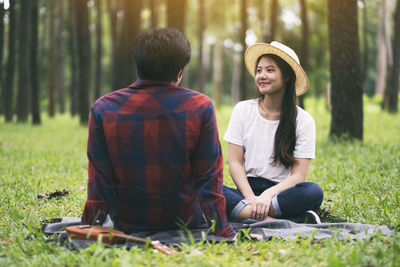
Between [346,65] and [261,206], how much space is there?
5943 mm

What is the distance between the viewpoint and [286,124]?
4.12 m

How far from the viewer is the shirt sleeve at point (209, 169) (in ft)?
10.2

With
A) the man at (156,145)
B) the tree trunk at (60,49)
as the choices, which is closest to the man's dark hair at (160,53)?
the man at (156,145)

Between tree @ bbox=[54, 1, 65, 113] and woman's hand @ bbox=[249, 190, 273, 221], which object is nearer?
woman's hand @ bbox=[249, 190, 273, 221]

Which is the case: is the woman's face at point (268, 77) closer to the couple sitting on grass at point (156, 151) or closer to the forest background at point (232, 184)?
the couple sitting on grass at point (156, 151)

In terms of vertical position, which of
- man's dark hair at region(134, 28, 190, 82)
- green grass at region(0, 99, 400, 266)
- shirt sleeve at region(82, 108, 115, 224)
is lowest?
green grass at region(0, 99, 400, 266)

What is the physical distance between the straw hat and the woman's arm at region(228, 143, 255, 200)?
841 mm

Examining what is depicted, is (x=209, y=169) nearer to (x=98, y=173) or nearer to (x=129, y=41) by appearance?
(x=98, y=173)

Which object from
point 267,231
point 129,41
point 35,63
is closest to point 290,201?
point 267,231

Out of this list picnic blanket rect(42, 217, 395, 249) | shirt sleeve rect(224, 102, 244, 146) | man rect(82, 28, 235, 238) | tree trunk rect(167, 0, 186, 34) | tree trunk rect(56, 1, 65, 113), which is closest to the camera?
man rect(82, 28, 235, 238)

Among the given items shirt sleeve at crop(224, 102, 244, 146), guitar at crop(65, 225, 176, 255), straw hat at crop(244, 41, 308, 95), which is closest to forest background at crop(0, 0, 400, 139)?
straw hat at crop(244, 41, 308, 95)

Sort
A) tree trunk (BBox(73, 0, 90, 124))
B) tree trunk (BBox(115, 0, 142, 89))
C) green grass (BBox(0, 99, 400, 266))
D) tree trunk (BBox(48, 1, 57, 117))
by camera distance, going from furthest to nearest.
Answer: tree trunk (BBox(48, 1, 57, 117)) → tree trunk (BBox(73, 0, 90, 124)) → tree trunk (BBox(115, 0, 142, 89)) → green grass (BBox(0, 99, 400, 266))

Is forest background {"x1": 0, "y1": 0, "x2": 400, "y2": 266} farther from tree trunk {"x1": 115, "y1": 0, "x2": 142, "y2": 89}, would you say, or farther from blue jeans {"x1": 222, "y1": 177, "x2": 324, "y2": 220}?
blue jeans {"x1": 222, "y1": 177, "x2": 324, "y2": 220}

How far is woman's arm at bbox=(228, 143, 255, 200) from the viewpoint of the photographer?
4.04m
